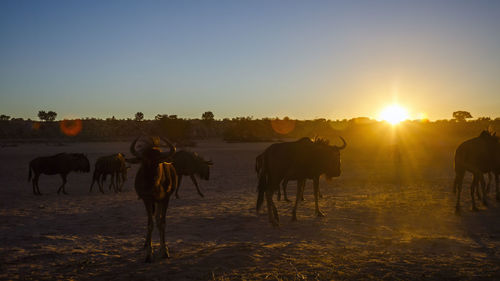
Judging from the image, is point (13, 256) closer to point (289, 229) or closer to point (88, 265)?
point (88, 265)

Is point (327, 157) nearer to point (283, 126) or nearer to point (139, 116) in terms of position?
point (283, 126)

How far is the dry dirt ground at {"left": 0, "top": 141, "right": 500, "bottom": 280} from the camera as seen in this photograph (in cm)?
601

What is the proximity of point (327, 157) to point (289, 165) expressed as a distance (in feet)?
5.49

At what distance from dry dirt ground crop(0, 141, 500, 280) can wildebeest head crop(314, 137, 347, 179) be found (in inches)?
51.0

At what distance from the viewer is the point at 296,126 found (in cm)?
9031

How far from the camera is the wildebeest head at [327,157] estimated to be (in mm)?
10906

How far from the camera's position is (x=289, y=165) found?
10.1 metres

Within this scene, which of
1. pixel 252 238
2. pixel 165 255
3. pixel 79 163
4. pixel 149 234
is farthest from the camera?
pixel 79 163

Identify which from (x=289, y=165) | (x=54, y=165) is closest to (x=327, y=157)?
(x=289, y=165)

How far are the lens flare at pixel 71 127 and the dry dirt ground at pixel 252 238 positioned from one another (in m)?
71.6

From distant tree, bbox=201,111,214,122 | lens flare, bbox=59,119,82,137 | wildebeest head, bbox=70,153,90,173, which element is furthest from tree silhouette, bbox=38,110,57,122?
wildebeest head, bbox=70,153,90,173

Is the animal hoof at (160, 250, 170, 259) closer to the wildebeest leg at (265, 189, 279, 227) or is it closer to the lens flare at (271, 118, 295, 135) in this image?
the wildebeest leg at (265, 189, 279, 227)

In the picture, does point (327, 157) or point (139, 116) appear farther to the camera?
point (139, 116)

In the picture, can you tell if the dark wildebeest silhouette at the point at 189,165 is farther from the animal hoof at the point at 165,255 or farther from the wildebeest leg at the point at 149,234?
the animal hoof at the point at 165,255
